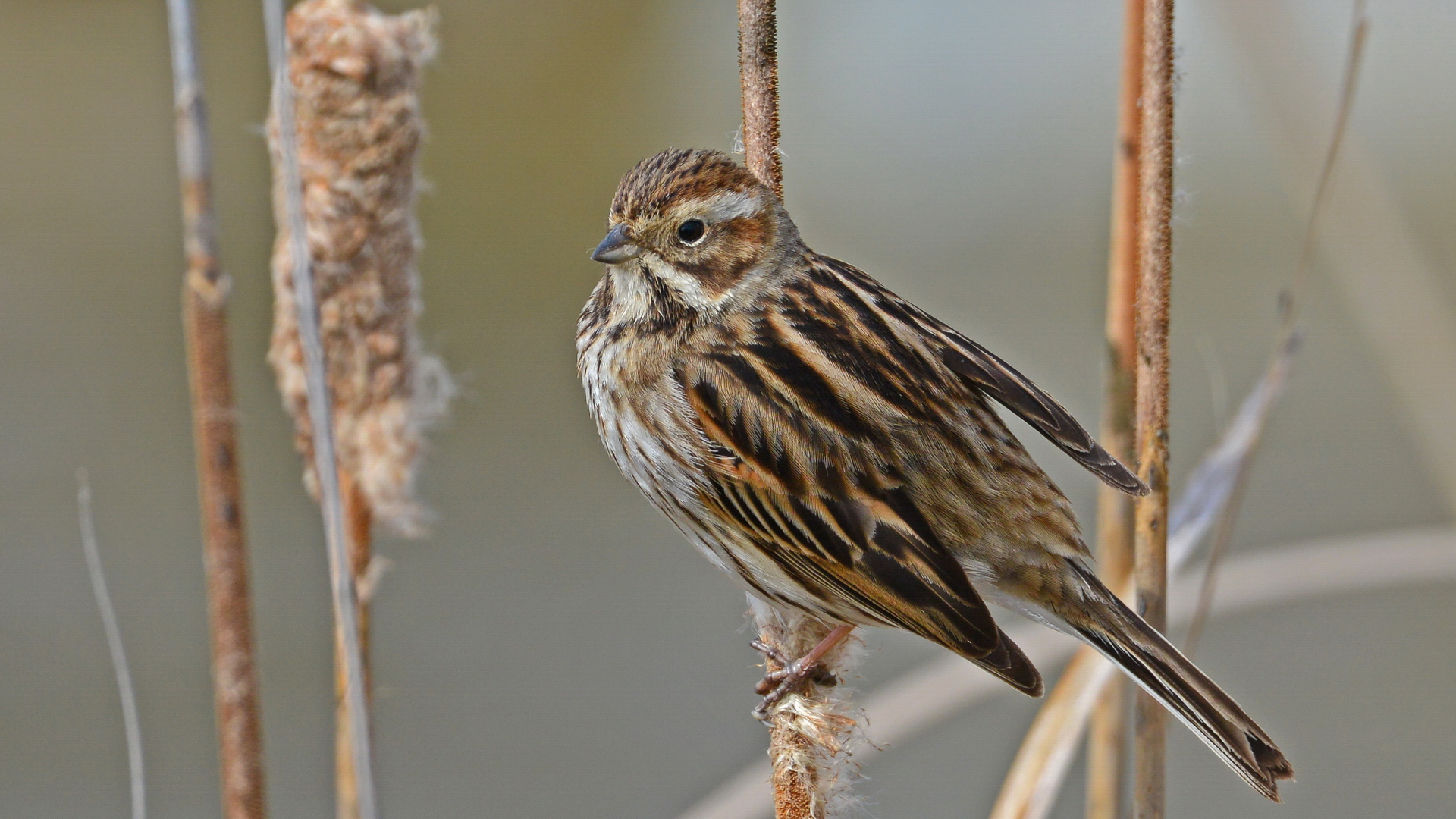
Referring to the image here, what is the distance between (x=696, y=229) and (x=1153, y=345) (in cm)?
86

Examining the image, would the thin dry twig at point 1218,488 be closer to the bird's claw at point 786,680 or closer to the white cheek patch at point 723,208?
the bird's claw at point 786,680

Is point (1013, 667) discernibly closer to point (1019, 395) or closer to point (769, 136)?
point (1019, 395)

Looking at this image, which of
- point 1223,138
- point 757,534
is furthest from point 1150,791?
point 1223,138

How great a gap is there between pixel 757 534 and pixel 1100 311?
5.52m

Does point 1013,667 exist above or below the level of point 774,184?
below

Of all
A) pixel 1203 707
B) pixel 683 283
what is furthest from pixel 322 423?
pixel 1203 707

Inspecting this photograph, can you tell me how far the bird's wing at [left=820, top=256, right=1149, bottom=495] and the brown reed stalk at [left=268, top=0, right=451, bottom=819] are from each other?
0.91 metres

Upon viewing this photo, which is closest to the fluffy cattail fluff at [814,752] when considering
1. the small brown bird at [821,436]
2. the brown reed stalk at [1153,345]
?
the small brown bird at [821,436]

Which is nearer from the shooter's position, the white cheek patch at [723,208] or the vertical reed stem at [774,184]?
the vertical reed stem at [774,184]

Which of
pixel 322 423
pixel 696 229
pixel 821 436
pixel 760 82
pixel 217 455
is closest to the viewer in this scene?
pixel 322 423

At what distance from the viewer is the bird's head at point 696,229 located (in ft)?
7.72

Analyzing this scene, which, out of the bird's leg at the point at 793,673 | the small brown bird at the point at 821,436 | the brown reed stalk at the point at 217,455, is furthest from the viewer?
the small brown bird at the point at 821,436

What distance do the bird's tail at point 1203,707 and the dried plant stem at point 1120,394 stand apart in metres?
0.21

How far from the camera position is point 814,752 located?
2.01 metres
